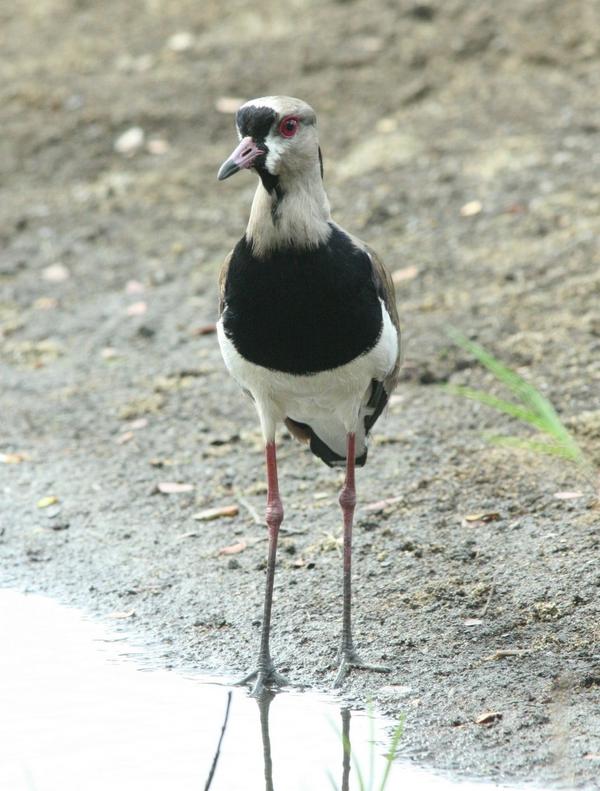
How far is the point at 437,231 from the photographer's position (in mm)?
9867

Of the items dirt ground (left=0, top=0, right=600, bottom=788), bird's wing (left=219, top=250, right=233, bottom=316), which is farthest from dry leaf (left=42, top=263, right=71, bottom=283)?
bird's wing (left=219, top=250, right=233, bottom=316)

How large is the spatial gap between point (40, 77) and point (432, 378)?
5971 mm

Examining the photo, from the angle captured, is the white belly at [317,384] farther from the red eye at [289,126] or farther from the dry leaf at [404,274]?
the dry leaf at [404,274]

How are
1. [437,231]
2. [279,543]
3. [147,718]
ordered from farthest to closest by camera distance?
1. [437,231]
2. [279,543]
3. [147,718]

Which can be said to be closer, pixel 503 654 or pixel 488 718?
pixel 488 718

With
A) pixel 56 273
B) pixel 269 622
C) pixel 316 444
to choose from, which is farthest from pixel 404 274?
pixel 269 622

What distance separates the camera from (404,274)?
9.38m

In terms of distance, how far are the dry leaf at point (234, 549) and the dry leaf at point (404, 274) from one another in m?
3.15

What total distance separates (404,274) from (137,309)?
6.35ft

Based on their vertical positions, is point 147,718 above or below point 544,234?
above

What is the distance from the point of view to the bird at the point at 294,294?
526cm

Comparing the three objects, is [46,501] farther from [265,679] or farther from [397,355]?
[397,355]

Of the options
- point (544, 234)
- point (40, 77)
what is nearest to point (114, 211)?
point (40, 77)

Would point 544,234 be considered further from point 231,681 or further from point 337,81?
point 231,681
